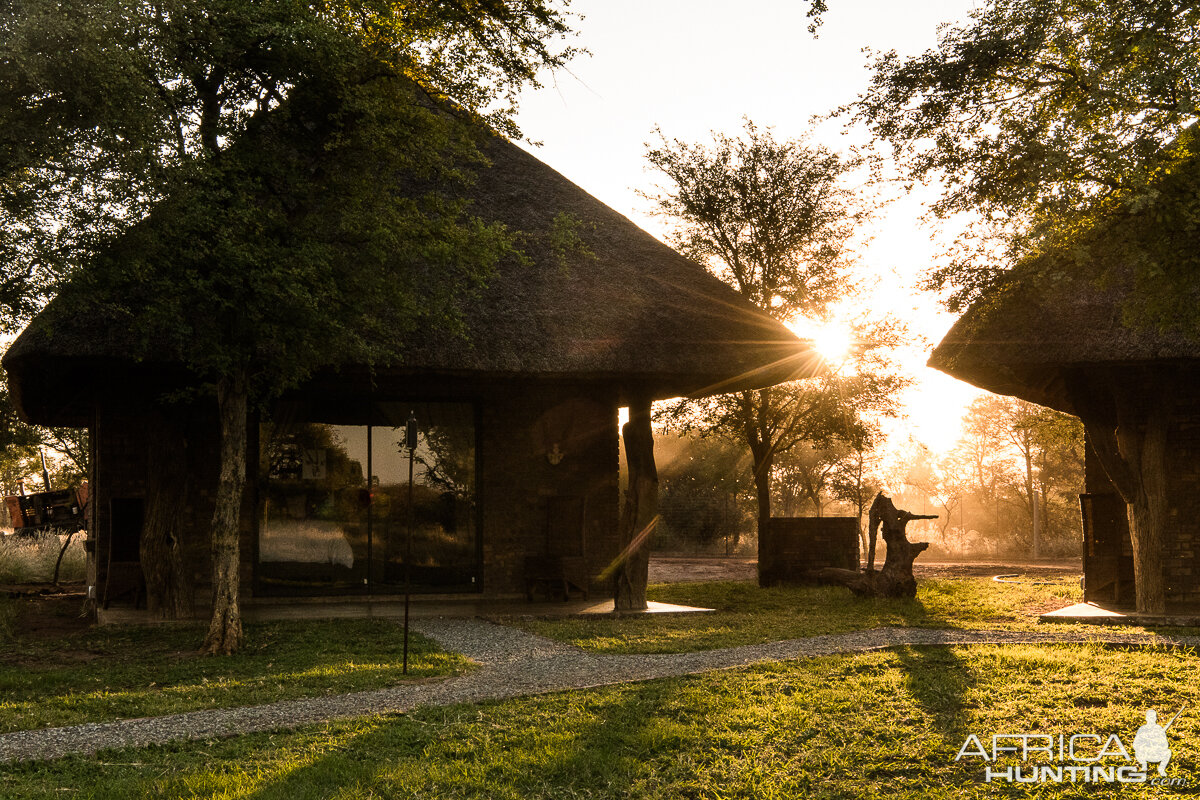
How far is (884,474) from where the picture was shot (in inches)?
1781

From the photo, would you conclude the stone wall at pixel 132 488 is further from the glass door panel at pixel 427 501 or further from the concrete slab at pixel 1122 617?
the concrete slab at pixel 1122 617

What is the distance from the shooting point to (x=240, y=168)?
8391 millimetres

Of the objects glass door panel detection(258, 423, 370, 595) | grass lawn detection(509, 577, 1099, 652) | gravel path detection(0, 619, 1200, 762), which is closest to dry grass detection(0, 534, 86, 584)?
glass door panel detection(258, 423, 370, 595)

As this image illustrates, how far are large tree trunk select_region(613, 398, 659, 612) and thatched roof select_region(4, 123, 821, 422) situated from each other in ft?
1.57

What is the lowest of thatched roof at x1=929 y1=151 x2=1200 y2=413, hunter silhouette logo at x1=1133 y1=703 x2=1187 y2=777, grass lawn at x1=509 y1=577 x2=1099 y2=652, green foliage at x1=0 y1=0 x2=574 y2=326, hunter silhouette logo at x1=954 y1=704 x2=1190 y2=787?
grass lawn at x1=509 y1=577 x2=1099 y2=652

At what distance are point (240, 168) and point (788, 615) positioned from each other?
7.76 m

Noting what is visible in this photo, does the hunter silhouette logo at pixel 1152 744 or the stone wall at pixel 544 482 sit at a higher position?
the stone wall at pixel 544 482

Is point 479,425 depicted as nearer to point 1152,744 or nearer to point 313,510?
point 313,510

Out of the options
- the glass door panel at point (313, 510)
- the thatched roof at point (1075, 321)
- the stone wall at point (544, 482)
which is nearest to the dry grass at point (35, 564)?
the glass door panel at point (313, 510)

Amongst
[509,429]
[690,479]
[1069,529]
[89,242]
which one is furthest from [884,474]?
[89,242]

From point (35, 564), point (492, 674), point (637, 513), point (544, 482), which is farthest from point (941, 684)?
point (35, 564)

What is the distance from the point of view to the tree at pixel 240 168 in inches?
282

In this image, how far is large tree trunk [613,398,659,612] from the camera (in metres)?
12.1

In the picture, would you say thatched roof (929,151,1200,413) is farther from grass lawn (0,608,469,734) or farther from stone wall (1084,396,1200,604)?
grass lawn (0,608,469,734)
